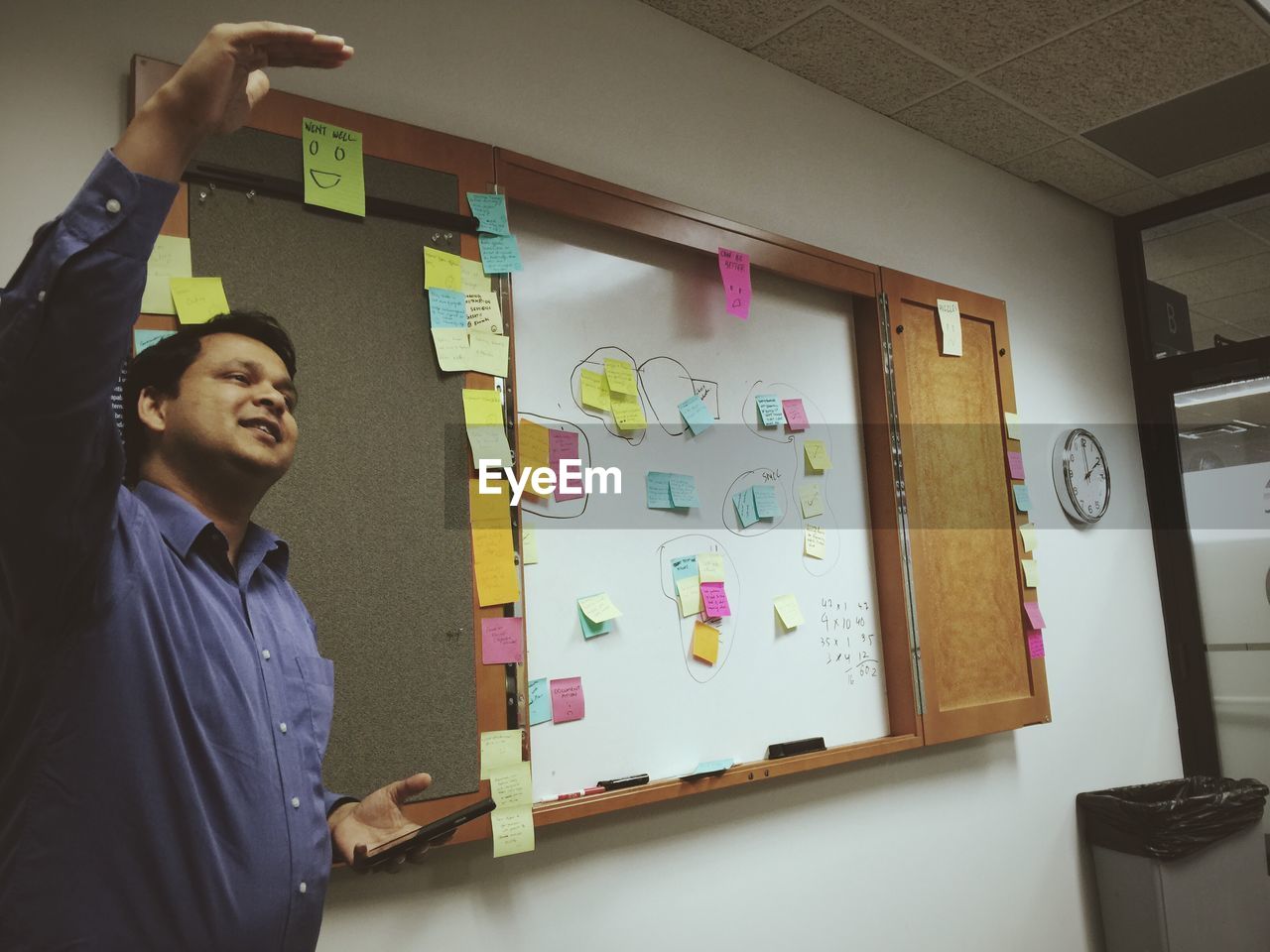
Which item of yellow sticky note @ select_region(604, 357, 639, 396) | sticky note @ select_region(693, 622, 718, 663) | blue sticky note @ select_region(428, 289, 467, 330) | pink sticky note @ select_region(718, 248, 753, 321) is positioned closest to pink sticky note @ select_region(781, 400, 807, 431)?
pink sticky note @ select_region(718, 248, 753, 321)

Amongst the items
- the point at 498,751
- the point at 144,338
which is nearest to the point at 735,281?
the point at 498,751

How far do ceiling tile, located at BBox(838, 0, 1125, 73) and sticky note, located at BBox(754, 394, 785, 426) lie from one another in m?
1.03

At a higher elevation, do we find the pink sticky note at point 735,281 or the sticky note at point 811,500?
the pink sticky note at point 735,281

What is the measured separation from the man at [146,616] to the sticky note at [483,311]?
0.66 metres

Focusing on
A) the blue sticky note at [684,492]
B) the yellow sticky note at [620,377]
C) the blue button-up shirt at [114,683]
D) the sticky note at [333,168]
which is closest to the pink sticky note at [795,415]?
the blue sticky note at [684,492]

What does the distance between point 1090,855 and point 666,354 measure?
233 cm

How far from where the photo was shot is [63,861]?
2.97 ft

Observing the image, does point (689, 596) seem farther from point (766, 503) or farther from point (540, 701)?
point (540, 701)

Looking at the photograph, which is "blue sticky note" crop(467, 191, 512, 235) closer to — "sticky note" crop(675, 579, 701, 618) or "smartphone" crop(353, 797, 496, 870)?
"sticky note" crop(675, 579, 701, 618)

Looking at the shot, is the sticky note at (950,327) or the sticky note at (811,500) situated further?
the sticky note at (950,327)

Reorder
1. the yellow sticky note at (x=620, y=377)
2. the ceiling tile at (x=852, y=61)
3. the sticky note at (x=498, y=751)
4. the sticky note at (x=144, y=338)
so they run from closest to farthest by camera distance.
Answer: the sticky note at (x=144, y=338) < the sticky note at (x=498, y=751) < the yellow sticky note at (x=620, y=377) < the ceiling tile at (x=852, y=61)

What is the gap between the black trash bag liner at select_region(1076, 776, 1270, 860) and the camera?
2.86 meters

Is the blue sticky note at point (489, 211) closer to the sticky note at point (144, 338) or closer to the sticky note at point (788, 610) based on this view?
the sticky note at point (144, 338)

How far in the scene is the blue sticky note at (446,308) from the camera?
1789 millimetres
